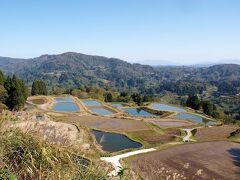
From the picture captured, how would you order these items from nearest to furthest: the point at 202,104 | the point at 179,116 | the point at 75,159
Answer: the point at 75,159 → the point at 179,116 → the point at 202,104

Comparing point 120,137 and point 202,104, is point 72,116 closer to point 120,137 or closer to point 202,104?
point 120,137

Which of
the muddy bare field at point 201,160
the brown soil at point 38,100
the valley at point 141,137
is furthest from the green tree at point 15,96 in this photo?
the muddy bare field at point 201,160

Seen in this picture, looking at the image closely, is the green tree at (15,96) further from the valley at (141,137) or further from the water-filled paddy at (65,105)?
the water-filled paddy at (65,105)

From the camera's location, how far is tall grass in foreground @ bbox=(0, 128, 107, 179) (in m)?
6.00

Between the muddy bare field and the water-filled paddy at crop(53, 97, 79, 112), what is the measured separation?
98.0ft

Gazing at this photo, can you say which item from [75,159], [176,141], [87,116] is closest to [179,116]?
[87,116]

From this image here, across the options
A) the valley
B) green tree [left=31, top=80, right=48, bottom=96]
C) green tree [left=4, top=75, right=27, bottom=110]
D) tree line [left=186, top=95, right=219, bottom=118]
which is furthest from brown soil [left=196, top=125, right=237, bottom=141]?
green tree [left=31, top=80, right=48, bottom=96]

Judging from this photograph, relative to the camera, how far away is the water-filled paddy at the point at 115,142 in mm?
33650

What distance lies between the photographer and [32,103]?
6406cm

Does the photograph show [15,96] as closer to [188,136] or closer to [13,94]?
[13,94]

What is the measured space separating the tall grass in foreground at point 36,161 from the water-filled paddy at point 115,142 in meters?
26.1

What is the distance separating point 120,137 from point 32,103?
29778 millimetres

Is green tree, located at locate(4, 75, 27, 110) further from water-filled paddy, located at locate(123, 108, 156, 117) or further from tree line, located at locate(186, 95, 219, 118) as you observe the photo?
tree line, located at locate(186, 95, 219, 118)

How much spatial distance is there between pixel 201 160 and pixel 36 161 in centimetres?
2491
